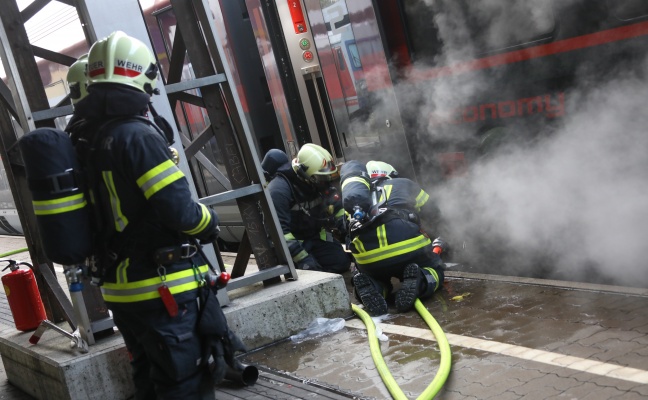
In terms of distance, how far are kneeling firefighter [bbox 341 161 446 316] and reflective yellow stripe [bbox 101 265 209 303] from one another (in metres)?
2.56

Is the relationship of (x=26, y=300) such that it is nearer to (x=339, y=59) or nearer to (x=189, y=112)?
(x=339, y=59)

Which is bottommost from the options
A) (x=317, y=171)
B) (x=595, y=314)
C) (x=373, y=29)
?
(x=595, y=314)

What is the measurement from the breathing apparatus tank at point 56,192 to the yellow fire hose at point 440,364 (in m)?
1.77

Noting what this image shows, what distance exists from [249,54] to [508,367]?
589 cm

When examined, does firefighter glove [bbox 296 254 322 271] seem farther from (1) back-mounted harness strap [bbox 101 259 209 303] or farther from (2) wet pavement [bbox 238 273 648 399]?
(1) back-mounted harness strap [bbox 101 259 209 303]

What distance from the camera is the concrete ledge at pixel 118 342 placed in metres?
4.96

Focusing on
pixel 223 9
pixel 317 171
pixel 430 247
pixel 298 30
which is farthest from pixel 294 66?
pixel 430 247

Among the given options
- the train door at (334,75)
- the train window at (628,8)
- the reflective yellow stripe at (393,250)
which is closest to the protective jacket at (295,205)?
the train door at (334,75)

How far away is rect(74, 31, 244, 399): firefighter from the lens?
11.7 ft

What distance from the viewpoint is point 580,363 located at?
426 centimetres

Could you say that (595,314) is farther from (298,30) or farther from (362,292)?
(298,30)

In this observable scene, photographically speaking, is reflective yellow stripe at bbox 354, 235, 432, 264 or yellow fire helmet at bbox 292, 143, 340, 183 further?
yellow fire helmet at bbox 292, 143, 340, 183

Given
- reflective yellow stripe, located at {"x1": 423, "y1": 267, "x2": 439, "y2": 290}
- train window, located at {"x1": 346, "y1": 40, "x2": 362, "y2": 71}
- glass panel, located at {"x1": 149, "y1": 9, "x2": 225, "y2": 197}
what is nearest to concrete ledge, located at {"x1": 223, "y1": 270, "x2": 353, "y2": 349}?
reflective yellow stripe, located at {"x1": 423, "y1": 267, "x2": 439, "y2": 290}

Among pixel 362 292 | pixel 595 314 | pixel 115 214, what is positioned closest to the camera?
pixel 115 214
